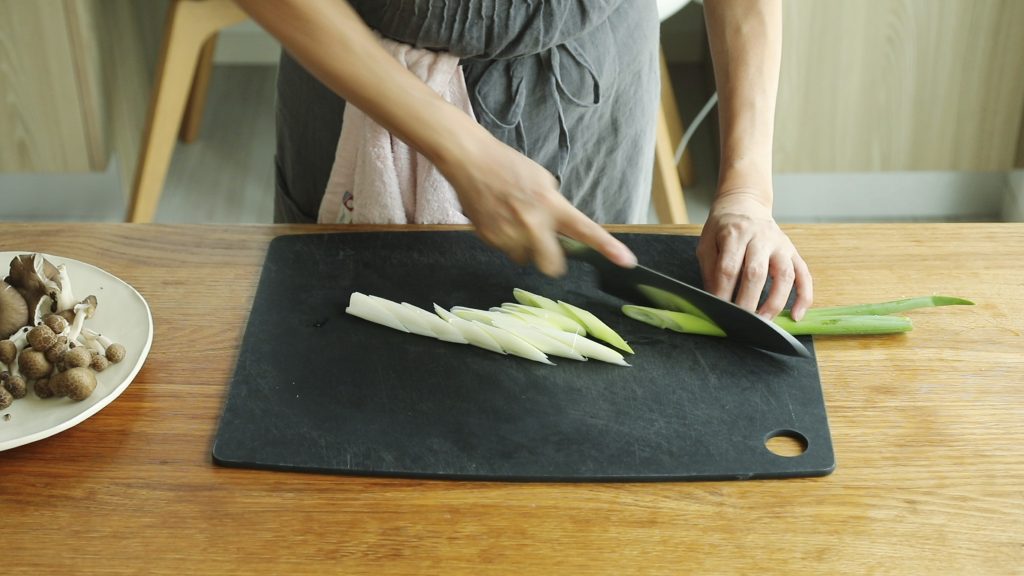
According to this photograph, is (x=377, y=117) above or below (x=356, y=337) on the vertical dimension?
above

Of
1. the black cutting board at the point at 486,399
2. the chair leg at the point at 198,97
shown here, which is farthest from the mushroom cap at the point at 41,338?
the chair leg at the point at 198,97

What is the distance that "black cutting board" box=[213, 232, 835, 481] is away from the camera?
36.6 inches

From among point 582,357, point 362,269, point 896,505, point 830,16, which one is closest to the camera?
point 896,505

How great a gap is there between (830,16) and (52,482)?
2.09m

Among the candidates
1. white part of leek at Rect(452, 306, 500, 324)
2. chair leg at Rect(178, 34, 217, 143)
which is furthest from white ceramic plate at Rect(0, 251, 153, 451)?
chair leg at Rect(178, 34, 217, 143)

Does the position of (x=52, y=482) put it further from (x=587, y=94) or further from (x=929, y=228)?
(x=929, y=228)

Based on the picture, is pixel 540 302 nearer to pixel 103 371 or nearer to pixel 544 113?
pixel 544 113

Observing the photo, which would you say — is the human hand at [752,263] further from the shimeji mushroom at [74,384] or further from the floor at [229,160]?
the floor at [229,160]

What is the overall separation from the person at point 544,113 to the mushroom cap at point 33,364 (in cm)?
39

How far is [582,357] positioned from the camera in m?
1.05

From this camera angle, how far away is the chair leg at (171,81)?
2.50 meters

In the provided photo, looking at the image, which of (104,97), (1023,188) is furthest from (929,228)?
(104,97)

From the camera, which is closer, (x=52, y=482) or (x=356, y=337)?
(x=52, y=482)

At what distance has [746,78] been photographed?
1.30 metres
